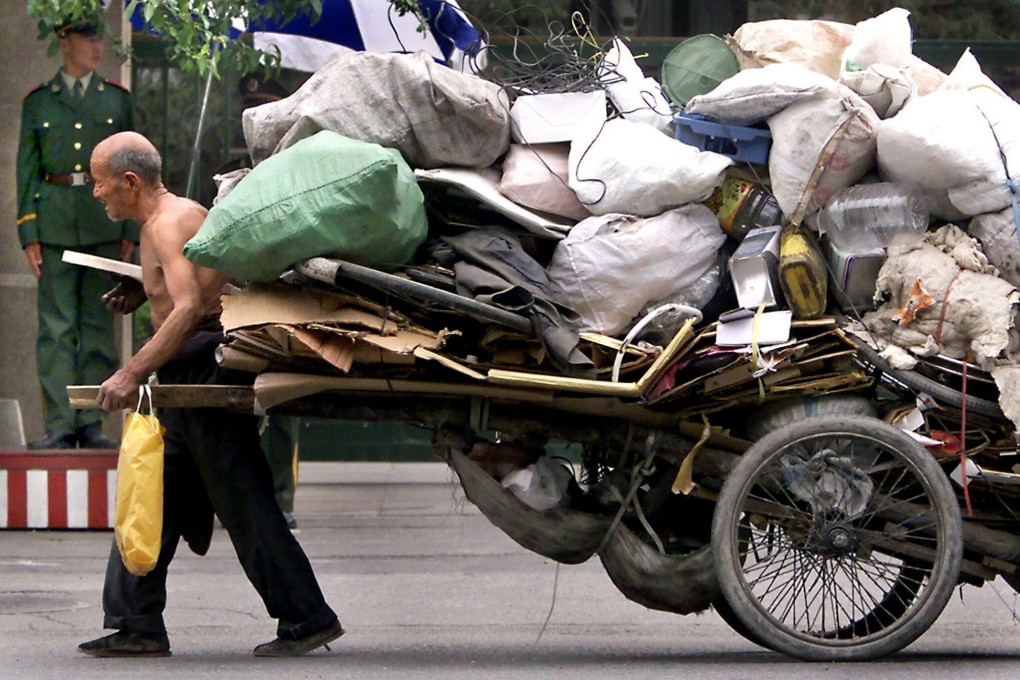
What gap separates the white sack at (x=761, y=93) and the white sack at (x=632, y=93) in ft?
1.08

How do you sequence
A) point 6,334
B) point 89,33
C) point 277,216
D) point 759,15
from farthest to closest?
point 759,15 < point 6,334 < point 89,33 < point 277,216

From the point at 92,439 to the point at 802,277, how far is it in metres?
5.18

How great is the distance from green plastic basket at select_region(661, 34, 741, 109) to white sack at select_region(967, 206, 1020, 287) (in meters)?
1.14

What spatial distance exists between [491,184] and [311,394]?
93 centimetres

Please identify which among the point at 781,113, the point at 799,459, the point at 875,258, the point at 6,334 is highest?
the point at 781,113

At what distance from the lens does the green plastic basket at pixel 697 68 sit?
588 cm

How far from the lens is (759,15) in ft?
34.1

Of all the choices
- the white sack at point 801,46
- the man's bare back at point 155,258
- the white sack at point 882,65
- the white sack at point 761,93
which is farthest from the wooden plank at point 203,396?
the white sack at point 882,65

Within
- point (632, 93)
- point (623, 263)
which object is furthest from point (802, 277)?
point (632, 93)

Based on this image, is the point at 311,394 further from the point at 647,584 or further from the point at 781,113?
the point at 781,113

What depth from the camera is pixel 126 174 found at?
224 inches

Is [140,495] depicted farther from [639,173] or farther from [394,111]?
[639,173]

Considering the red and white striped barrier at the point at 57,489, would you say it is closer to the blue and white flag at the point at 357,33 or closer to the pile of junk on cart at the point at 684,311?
the blue and white flag at the point at 357,33

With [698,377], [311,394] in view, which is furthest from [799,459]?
[311,394]
